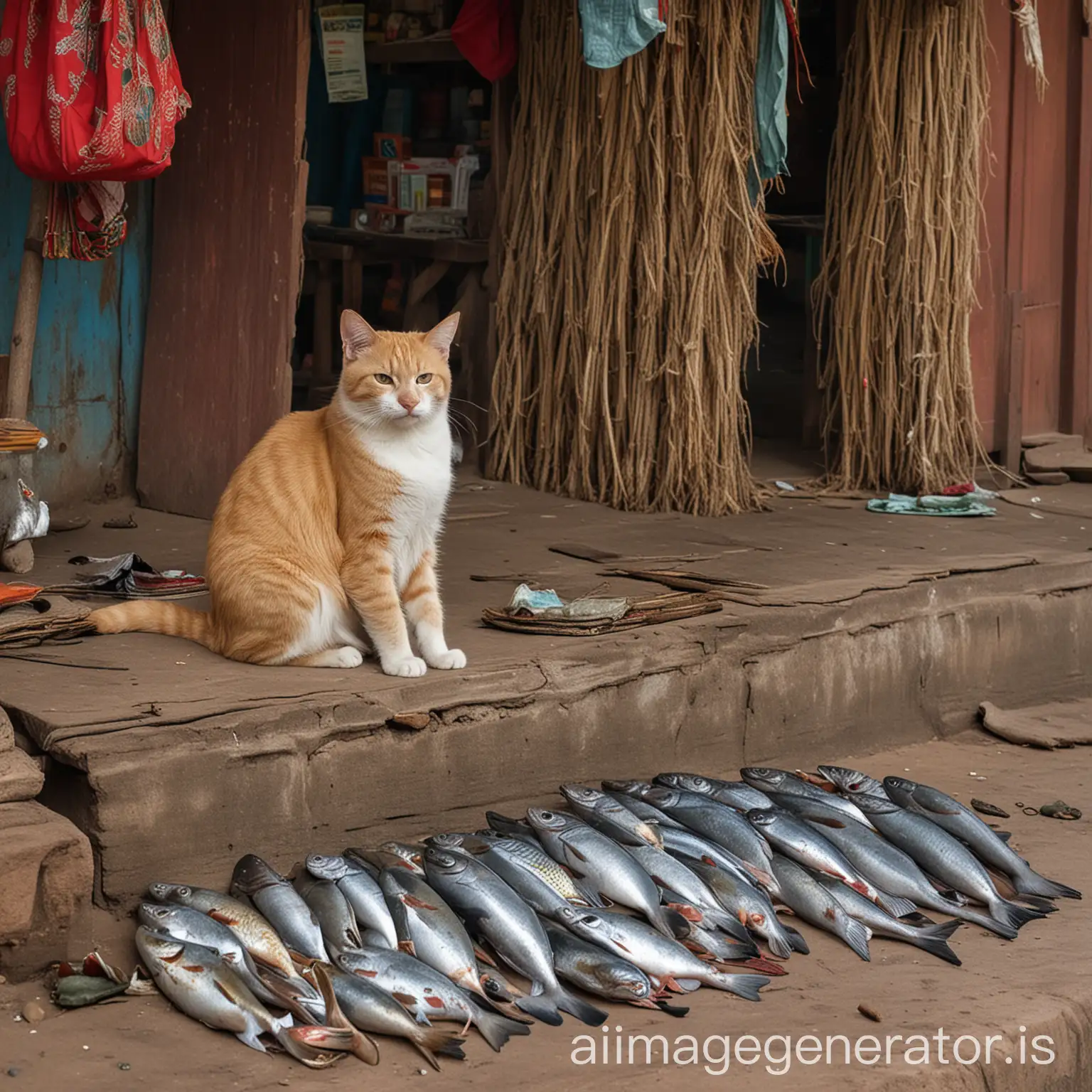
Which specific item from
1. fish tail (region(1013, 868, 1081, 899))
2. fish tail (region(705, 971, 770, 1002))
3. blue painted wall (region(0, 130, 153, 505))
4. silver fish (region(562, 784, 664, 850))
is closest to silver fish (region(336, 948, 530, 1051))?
fish tail (region(705, 971, 770, 1002))

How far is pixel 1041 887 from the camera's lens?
4.27 m

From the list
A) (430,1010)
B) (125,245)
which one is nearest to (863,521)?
(125,245)

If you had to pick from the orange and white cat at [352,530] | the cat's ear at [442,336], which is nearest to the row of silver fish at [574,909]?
the orange and white cat at [352,530]

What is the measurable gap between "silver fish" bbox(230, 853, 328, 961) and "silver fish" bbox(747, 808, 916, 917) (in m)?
1.30

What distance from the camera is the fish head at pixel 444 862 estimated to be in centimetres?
383

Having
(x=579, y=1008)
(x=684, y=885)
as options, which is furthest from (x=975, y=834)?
(x=579, y=1008)

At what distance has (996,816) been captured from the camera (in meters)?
4.82

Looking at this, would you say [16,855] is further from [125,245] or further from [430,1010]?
[125,245]

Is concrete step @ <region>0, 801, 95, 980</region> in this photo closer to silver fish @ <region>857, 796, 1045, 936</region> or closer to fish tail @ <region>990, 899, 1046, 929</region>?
silver fish @ <region>857, 796, 1045, 936</region>

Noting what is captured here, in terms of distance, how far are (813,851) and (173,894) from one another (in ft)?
5.52

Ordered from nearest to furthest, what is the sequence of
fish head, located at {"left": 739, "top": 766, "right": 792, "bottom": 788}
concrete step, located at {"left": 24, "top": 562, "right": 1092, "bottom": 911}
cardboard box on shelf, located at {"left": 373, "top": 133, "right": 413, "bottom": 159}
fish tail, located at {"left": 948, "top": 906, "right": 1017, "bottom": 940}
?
1. concrete step, located at {"left": 24, "top": 562, "right": 1092, "bottom": 911}
2. fish tail, located at {"left": 948, "top": 906, "right": 1017, "bottom": 940}
3. fish head, located at {"left": 739, "top": 766, "right": 792, "bottom": 788}
4. cardboard box on shelf, located at {"left": 373, "top": 133, "right": 413, "bottom": 159}

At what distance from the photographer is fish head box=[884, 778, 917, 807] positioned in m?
4.63

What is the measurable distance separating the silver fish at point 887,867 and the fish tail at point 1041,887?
165 millimetres

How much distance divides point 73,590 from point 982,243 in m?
4.63
